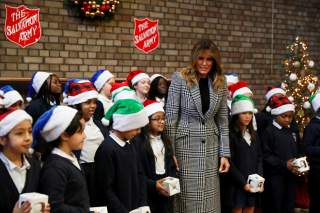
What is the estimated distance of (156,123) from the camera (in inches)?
143

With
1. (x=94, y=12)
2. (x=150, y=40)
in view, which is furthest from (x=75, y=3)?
(x=150, y=40)

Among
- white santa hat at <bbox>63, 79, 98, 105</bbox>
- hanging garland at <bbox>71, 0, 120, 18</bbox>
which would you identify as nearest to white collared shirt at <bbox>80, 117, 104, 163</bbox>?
white santa hat at <bbox>63, 79, 98, 105</bbox>

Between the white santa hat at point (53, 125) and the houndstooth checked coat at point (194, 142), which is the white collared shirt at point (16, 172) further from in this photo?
the houndstooth checked coat at point (194, 142)

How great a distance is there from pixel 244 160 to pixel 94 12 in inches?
141

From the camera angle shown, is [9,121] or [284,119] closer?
[9,121]

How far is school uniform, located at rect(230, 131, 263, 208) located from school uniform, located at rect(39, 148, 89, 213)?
1.82 meters

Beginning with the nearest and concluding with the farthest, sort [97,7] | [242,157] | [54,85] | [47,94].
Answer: [242,157] → [47,94] → [54,85] → [97,7]

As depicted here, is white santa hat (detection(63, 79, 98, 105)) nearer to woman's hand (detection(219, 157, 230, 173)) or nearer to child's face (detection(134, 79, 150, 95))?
woman's hand (detection(219, 157, 230, 173))

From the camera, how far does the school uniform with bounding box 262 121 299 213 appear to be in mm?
4363

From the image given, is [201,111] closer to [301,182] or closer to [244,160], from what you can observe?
[244,160]

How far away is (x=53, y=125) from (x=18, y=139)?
21 cm

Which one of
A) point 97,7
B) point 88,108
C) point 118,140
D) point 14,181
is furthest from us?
point 97,7

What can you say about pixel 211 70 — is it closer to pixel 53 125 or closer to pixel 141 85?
pixel 53 125

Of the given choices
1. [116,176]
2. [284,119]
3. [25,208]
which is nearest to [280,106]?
[284,119]
